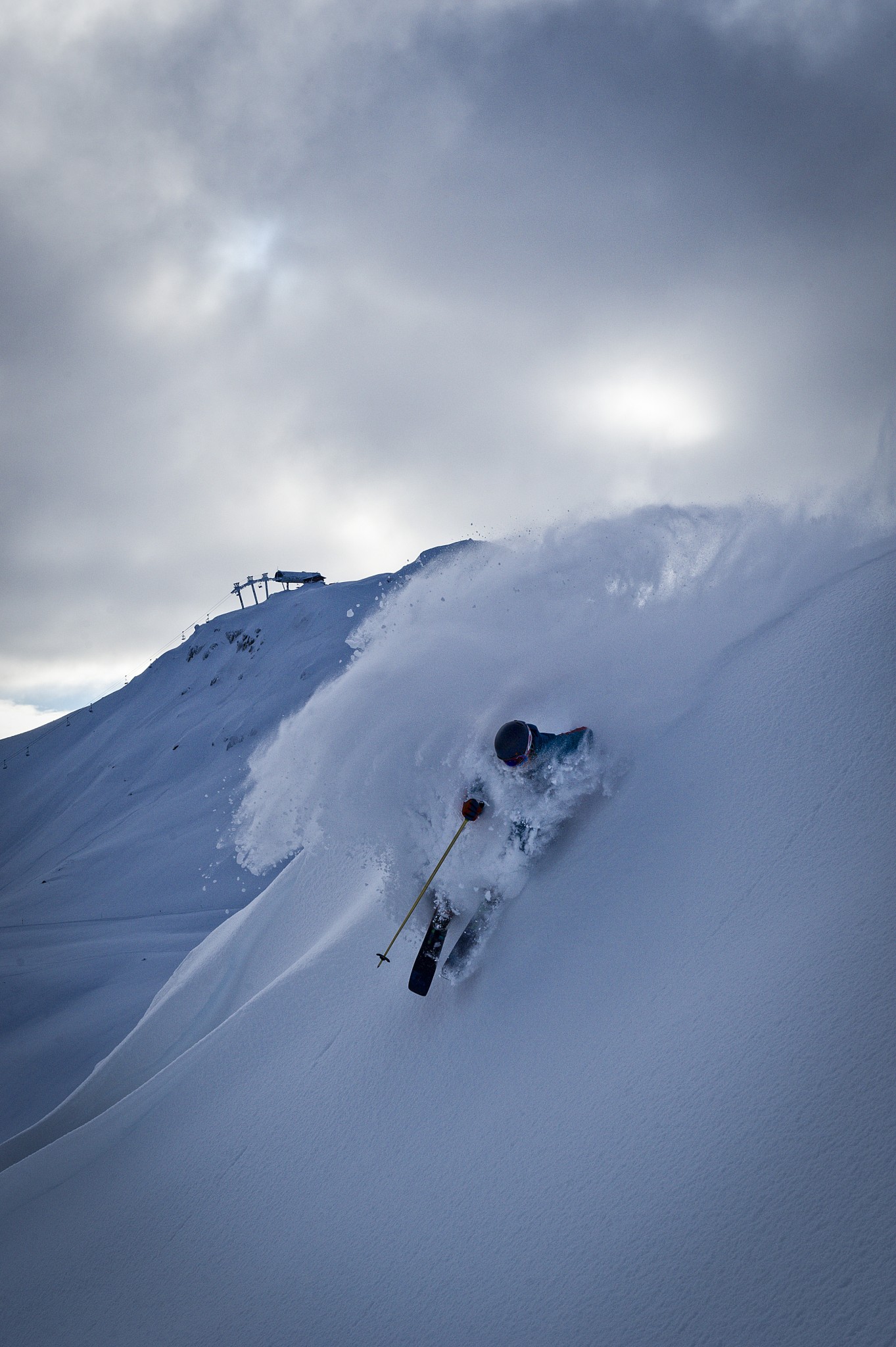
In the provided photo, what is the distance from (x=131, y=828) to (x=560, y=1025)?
26123 mm

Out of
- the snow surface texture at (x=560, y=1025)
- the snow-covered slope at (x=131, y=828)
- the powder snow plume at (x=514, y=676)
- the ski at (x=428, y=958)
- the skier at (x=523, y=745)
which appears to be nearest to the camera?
the snow surface texture at (x=560, y=1025)

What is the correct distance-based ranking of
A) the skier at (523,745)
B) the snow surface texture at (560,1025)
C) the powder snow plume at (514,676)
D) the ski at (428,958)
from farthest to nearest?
the powder snow plume at (514,676) → the skier at (523,745) → the ski at (428,958) → the snow surface texture at (560,1025)

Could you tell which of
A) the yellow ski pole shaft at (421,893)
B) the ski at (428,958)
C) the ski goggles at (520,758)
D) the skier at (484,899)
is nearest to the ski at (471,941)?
the skier at (484,899)

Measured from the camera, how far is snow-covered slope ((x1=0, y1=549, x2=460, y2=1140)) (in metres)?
12.2

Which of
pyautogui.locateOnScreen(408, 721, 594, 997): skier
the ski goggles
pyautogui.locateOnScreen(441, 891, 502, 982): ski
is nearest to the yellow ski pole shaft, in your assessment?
pyautogui.locateOnScreen(408, 721, 594, 997): skier

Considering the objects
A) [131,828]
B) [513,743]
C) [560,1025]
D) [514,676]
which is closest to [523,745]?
[513,743]

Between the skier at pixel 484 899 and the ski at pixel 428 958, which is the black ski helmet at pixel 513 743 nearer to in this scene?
the skier at pixel 484 899

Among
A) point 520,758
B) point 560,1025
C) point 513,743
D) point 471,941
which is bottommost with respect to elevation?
point 560,1025

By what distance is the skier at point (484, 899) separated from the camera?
5.64 metres

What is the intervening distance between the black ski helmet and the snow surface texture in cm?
67

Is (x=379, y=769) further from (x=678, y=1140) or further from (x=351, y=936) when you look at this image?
(x=678, y=1140)

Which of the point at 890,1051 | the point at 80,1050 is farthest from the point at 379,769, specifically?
the point at 80,1050

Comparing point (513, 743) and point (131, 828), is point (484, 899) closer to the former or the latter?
point (513, 743)

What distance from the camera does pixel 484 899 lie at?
5996 millimetres
